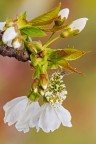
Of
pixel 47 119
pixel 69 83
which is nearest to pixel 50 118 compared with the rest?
pixel 47 119

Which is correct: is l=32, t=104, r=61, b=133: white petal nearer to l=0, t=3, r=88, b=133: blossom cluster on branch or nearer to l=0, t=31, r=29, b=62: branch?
l=0, t=3, r=88, b=133: blossom cluster on branch

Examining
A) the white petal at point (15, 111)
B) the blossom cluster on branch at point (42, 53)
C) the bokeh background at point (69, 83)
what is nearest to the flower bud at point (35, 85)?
the blossom cluster on branch at point (42, 53)

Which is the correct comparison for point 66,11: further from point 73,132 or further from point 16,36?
point 73,132

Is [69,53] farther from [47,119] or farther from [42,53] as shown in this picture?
[47,119]

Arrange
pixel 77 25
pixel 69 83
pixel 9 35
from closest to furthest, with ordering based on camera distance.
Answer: pixel 9 35 < pixel 77 25 < pixel 69 83

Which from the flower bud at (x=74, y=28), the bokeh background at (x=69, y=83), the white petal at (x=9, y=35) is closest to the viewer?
the white petal at (x=9, y=35)

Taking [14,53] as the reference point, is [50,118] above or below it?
below

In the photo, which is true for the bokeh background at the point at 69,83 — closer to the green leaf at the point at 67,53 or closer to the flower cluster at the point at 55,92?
the flower cluster at the point at 55,92

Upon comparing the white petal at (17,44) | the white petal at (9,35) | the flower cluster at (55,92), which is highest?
the white petal at (9,35)
